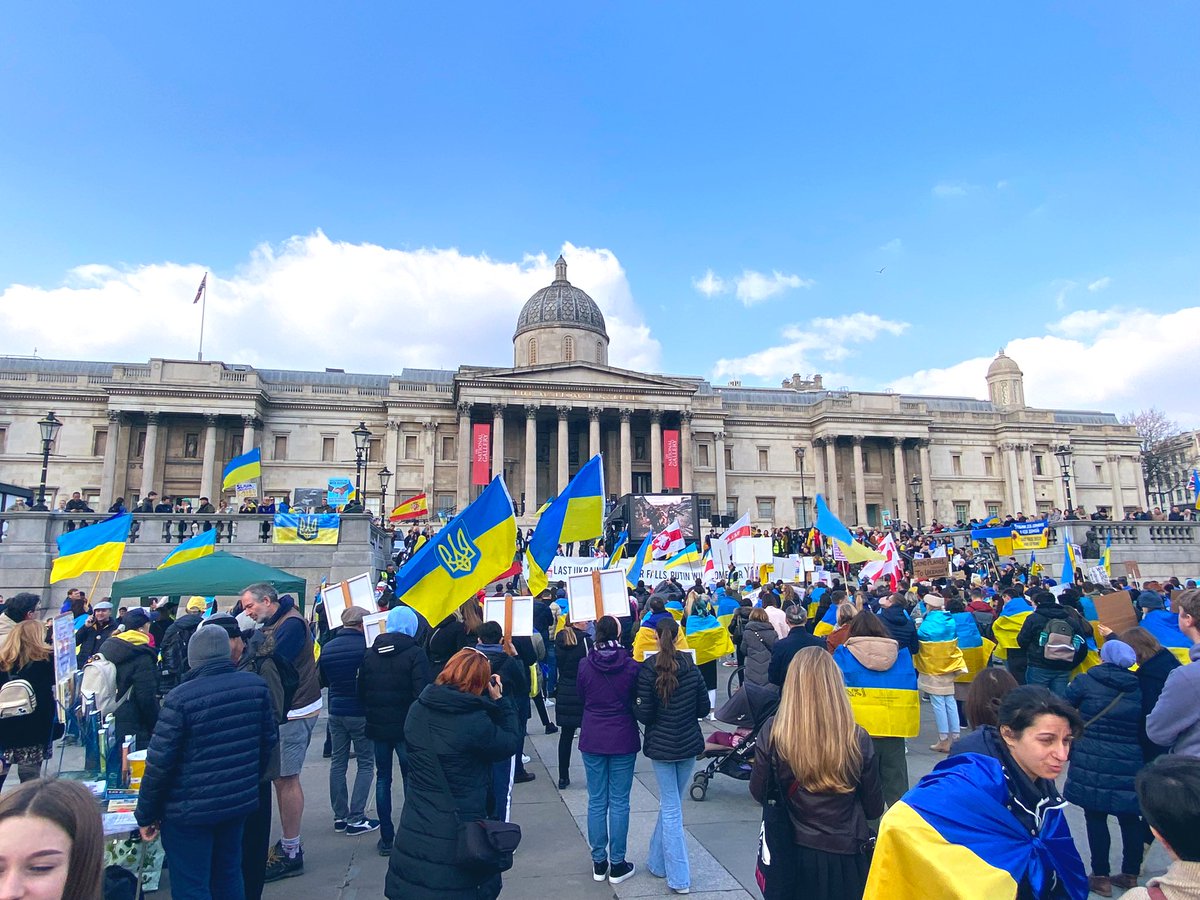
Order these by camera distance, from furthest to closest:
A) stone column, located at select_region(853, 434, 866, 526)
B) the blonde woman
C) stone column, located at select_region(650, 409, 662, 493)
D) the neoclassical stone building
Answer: stone column, located at select_region(853, 434, 866, 526) → stone column, located at select_region(650, 409, 662, 493) → the neoclassical stone building → the blonde woman

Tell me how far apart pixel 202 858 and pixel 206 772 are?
1.92 ft

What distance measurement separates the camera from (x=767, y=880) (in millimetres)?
3832

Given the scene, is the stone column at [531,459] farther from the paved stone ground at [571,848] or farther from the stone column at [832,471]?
the paved stone ground at [571,848]

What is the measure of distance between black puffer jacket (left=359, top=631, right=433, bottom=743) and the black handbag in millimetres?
2461

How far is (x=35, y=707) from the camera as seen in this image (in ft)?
20.3

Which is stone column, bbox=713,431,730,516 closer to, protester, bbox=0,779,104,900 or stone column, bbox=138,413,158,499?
stone column, bbox=138,413,158,499

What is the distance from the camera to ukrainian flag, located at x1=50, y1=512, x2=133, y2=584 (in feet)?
42.8

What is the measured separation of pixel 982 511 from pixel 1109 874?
6107 centimetres

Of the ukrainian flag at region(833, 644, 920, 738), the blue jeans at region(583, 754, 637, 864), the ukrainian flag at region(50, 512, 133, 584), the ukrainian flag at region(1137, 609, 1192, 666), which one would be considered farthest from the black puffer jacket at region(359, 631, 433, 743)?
the ukrainian flag at region(50, 512, 133, 584)

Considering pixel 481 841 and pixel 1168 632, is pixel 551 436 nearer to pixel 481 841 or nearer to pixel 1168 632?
pixel 1168 632

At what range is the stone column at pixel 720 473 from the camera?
182 feet

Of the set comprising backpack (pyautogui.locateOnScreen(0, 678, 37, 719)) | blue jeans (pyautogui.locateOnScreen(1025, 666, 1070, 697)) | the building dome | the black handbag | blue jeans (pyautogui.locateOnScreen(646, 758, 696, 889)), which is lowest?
blue jeans (pyautogui.locateOnScreen(646, 758, 696, 889))

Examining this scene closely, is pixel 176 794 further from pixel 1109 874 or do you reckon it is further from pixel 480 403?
pixel 480 403

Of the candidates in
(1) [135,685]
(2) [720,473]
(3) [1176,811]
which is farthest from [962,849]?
(2) [720,473]
